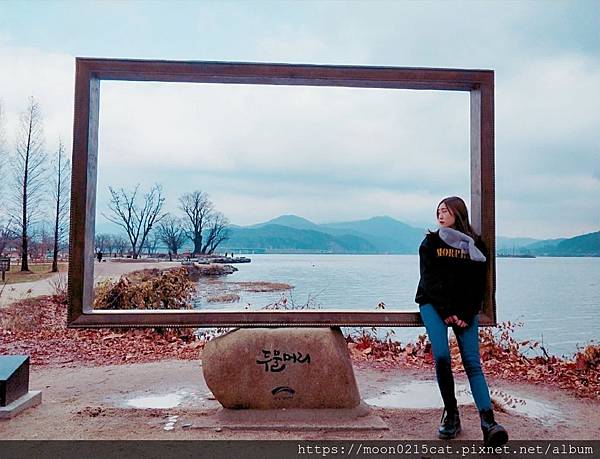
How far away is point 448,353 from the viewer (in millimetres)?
3670

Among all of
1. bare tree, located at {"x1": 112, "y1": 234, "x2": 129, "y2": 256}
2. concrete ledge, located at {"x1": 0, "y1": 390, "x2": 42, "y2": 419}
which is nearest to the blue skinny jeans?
bare tree, located at {"x1": 112, "y1": 234, "x2": 129, "y2": 256}

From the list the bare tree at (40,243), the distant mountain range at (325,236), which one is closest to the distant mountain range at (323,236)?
the distant mountain range at (325,236)

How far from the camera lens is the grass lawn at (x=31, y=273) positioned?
33.9 feet

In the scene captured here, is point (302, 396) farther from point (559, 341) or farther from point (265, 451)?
point (559, 341)

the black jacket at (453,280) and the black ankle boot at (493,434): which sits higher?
the black jacket at (453,280)

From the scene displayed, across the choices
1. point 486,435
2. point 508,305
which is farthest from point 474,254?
point 508,305

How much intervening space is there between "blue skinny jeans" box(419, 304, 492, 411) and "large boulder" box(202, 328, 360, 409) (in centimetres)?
72

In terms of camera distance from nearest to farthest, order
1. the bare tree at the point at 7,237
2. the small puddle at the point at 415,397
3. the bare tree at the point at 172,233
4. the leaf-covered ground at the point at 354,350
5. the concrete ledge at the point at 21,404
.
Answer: the concrete ledge at the point at 21,404 < the small puddle at the point at 415,397 < the bare tree at the point at 172,233 < the leaf-covered ground at the point at 354,350 < the bare tree at the point at 7,237

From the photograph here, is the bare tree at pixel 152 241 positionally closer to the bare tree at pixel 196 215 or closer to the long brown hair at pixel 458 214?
the bare tree at pixel 196 215

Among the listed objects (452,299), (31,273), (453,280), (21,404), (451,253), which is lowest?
(21,404)

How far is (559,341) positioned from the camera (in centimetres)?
707

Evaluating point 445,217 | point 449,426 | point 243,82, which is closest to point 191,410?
point 449,426

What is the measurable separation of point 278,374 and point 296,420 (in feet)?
1.14

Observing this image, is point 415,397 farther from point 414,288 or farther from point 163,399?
point 163,399
